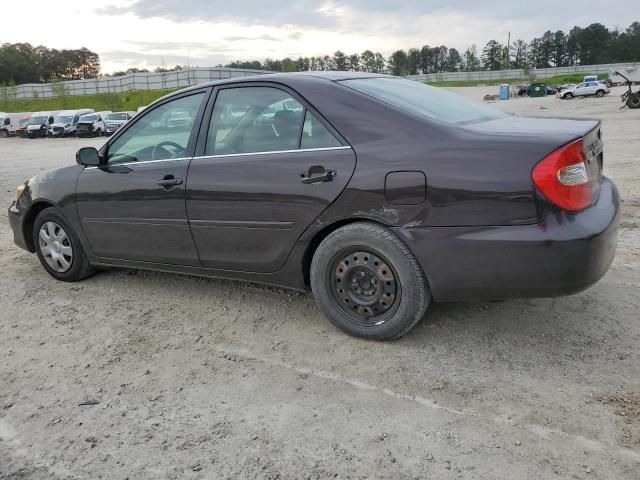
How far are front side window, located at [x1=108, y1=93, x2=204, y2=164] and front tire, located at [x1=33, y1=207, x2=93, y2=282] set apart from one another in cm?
84

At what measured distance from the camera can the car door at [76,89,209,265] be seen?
13.1 ft

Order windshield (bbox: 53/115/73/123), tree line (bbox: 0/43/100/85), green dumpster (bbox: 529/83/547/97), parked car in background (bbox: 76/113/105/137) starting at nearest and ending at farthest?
parked car in background (bbox: 76/113/105/137) < windshield (bbox: 53/115/73/123) < green dumpster (bbox: 529/83/547/97) < tree line (bbox: 0/43/100/85)

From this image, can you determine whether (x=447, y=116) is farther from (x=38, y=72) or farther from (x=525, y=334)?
(x=38, y=72)

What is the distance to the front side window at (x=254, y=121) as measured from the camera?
3572 mm

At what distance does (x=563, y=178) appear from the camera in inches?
111

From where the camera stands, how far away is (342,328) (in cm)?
352

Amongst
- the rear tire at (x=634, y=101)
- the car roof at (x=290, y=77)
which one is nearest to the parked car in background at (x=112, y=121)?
the rear tire at (x=634, y=101)

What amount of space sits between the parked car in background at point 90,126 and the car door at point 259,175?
3457 centimetres

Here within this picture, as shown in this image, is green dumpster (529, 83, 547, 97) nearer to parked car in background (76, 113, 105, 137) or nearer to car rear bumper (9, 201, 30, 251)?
parked car in background (76, 113, 105, 137)

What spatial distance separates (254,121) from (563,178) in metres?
1.99

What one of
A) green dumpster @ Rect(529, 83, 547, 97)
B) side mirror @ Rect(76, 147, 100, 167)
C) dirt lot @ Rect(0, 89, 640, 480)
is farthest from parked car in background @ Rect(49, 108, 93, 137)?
green dumpster @ Rect(529, 83, 547, 97)

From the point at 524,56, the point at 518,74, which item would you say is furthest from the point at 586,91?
the point at 524,56

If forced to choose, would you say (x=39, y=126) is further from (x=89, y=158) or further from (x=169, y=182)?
(x=169, y=182)

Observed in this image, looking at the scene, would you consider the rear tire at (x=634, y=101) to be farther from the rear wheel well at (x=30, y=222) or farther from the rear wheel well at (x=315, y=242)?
the rear wheel well at (x=30, y=222)
